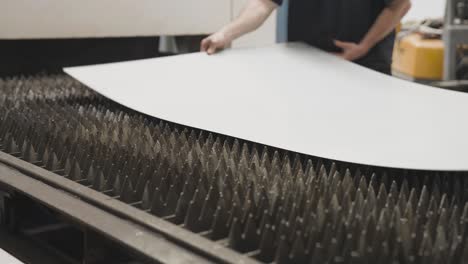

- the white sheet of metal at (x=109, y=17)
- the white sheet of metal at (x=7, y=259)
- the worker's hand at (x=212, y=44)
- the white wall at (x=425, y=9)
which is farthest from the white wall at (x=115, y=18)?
the white wall at (x=425, y=9)

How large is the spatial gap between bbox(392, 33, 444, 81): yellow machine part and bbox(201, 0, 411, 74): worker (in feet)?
5.43

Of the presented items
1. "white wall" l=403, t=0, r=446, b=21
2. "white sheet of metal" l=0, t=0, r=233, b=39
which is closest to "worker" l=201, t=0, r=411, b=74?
"white sheet of metal" l=0, t=0, r=233, b=39

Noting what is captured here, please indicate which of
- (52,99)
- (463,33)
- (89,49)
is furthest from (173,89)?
(463,33)

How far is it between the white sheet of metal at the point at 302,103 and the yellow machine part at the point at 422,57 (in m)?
1.94

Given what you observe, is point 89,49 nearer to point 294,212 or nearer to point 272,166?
point 272,166

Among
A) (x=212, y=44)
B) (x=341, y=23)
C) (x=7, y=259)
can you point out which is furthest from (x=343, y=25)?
(x=7, y=259)

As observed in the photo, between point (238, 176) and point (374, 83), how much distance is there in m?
0.73

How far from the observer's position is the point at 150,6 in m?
1.98

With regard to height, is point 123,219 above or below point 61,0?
below

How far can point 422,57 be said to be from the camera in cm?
344

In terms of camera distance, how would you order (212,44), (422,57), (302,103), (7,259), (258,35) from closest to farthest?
(7,259)
(302,103)
(212,44)
(258,35)
(422,57)

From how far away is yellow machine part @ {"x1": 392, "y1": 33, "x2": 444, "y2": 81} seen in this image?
3.40m

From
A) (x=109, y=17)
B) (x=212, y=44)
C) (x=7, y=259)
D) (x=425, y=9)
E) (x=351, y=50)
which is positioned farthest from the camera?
(x=425, y=9)

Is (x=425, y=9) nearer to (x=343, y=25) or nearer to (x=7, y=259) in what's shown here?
(x=343, y=25)
